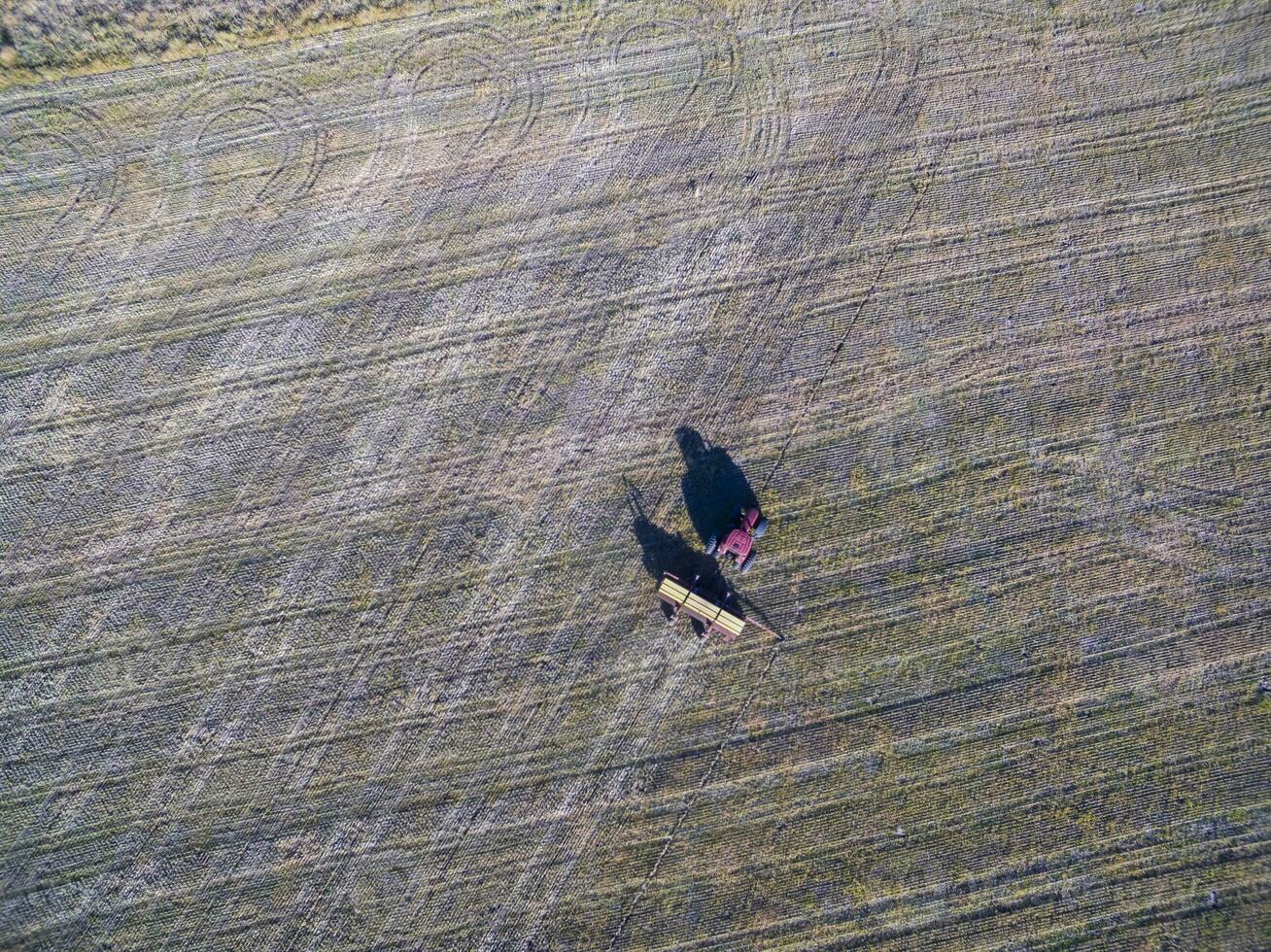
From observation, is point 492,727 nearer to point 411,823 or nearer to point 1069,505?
point 411,823

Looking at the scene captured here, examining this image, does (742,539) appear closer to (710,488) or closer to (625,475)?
(710,488)

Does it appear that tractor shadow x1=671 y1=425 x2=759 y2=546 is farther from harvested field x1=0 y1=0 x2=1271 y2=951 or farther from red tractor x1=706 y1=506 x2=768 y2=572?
red tractor x1=706 y1=506 x2=768 y2=572

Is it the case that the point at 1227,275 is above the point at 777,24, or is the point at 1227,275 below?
below

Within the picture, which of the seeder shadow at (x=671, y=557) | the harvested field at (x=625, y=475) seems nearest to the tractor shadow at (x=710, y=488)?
the harvested field at (x=625, y=475)

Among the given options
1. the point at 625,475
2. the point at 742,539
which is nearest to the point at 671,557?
the point at 742,539

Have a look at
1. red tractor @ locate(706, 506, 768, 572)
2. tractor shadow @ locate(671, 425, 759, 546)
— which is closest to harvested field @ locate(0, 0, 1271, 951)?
tractor shadow @ locate(671, 425, 759, 546)

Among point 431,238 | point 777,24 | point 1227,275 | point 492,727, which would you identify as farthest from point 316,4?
point 1227,275
